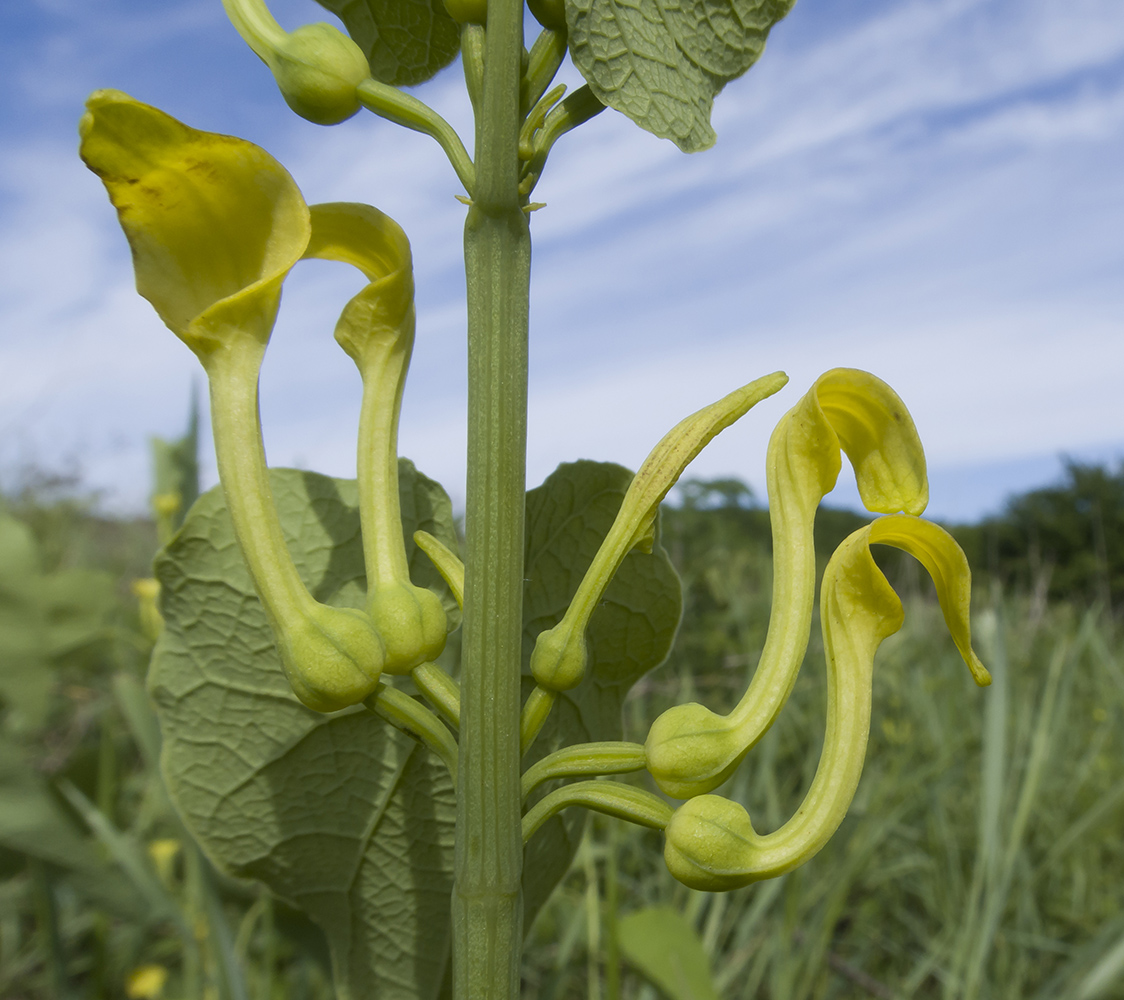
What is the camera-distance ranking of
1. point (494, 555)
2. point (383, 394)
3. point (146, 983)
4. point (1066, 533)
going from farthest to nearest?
point (1066, 533), point (146, 983), point (383, 394), point (494, 555)

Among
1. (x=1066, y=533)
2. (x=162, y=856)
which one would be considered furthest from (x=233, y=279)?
(x=1066, y=533)

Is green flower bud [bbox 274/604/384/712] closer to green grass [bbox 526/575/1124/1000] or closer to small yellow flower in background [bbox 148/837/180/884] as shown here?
green grass [bbox 526/575/1124/1000]

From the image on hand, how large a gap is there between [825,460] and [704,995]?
1.72 feet

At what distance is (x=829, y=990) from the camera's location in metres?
1.28

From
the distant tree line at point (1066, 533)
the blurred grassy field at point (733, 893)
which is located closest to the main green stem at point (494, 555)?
the blurred grassy field at point (733, 893)

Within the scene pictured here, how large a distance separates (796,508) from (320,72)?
0.94 feet

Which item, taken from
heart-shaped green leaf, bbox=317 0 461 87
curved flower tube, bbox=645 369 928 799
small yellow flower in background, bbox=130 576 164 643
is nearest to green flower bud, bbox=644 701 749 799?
curved flower tube, bbox=645 369 928 799

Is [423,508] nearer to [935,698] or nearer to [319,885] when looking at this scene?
[319,885]

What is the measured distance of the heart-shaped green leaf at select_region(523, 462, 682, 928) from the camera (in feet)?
1.65

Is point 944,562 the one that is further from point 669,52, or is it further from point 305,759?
point 305,759

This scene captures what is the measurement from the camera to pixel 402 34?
0.52m

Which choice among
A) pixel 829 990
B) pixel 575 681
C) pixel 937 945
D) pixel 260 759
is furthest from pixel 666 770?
pixel 937 945

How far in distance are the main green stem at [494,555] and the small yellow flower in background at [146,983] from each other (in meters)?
1.31

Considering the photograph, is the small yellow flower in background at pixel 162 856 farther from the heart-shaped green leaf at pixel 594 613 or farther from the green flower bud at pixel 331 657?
the green flower bud at pixel 331 657
